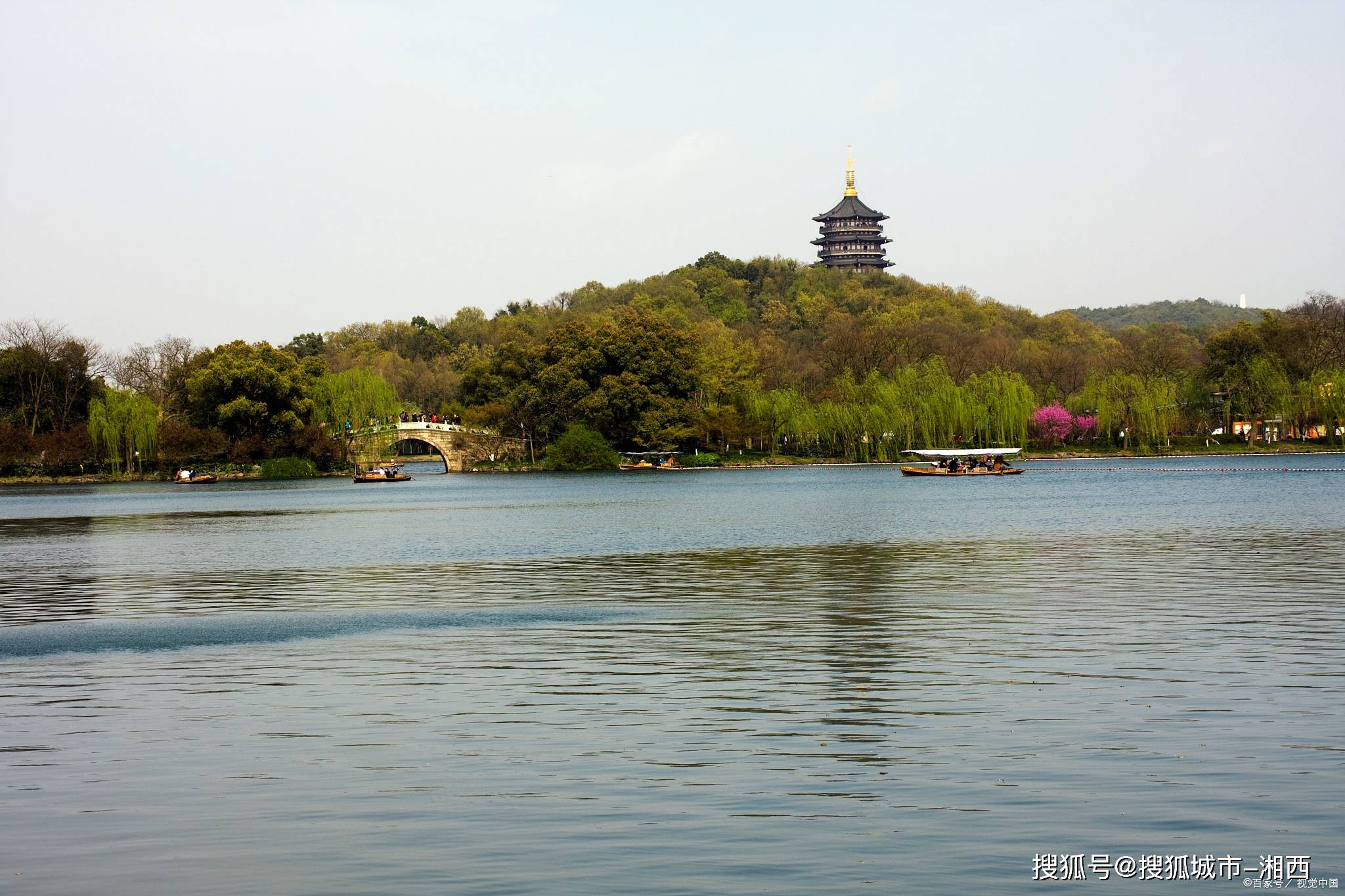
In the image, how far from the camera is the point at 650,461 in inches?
3221

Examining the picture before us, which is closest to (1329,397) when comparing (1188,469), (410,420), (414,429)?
(1188,469)

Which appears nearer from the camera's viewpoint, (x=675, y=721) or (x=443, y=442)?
(x=675, y=721)

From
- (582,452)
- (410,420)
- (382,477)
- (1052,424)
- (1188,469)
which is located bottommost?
(1188,469)

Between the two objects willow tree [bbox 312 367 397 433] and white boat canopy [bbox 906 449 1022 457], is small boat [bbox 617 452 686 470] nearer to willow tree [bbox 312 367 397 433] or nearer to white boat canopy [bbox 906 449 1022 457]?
willow tree [bbox 312 367 397 433]

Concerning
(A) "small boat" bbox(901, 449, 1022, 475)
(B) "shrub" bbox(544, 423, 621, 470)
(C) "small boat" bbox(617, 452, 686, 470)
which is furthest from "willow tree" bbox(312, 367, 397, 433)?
(A) "small boat" bbox(901, 449, 1022, 475)

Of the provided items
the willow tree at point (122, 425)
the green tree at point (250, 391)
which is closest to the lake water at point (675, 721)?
the green tree at point (250, 391)

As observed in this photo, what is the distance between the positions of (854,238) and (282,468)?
99059 millimetres

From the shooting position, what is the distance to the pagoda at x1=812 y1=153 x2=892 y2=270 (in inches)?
6496

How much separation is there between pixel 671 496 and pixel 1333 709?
42.7 metres

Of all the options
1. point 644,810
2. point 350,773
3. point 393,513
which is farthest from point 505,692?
point 393,513

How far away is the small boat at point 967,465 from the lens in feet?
214

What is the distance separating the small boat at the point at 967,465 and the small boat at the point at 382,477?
29.4 m

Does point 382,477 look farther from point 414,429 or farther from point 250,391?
point 414,429

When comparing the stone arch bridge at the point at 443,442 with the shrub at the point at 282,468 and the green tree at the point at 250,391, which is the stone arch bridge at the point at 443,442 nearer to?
the shrub at the point at 282,468
